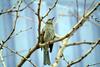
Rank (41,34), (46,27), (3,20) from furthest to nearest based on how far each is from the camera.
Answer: (3,20)
(46,27)
(41,34)

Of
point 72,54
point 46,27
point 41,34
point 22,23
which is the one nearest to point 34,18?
point 22,23

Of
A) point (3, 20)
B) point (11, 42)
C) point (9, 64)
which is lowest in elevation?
point (9, 64)

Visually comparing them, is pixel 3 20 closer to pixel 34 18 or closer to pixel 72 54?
pixel 34 18

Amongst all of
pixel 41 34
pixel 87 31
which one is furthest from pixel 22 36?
pixel 41 34

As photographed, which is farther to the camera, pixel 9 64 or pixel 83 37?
pixel 83 37

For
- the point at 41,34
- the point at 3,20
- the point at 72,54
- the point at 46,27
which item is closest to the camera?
the point at 41,34

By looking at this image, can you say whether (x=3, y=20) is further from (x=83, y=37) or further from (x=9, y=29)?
(x=83, y=37)

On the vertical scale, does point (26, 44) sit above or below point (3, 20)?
below

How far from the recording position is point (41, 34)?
1.11 meters

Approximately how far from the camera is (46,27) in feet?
5.32

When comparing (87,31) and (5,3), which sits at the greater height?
(5,3)

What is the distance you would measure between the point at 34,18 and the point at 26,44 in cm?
19

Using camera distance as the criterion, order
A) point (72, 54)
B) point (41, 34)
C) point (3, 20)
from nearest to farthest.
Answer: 1. point (41, 34)
2. point (3, 20)
3. point (72, 54)

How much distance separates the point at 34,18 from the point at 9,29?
20cm
